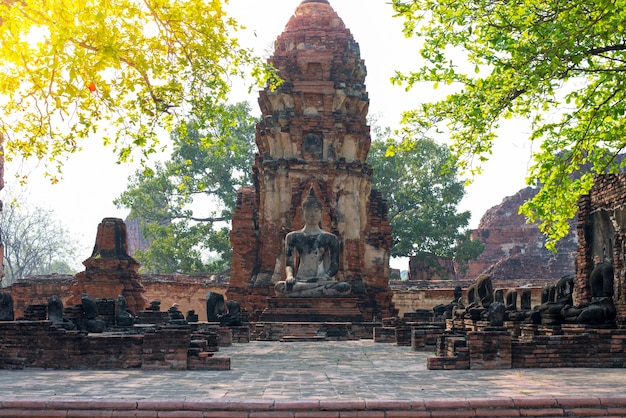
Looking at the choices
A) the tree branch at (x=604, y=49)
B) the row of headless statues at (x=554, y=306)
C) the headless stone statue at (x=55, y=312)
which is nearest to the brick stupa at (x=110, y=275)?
the row of headless statues at (x=554, y=306)

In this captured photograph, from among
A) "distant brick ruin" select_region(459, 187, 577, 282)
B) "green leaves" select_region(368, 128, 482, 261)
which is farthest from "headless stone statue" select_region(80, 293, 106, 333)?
"distant brick ruin" select_region(459, 187, 577, 282)

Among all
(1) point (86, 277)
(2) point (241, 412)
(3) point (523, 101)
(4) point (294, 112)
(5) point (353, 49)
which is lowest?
(2) point (241, 412)

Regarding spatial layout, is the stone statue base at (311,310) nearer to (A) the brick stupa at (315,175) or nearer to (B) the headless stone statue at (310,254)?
(B) the headless stone statue at (310,254)

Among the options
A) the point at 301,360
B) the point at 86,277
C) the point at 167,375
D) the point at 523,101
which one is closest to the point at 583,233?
the point at 523,101

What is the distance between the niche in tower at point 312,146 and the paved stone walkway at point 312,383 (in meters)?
14.2

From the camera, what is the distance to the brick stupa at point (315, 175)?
24672mm

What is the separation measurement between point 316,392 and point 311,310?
1235cm

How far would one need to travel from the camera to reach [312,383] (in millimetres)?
8695

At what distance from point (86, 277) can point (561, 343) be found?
1903cm

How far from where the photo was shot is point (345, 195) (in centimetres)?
2506

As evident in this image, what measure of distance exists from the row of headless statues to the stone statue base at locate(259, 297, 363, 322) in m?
3.99

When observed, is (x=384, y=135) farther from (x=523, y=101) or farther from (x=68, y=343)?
(x=68, y=343)

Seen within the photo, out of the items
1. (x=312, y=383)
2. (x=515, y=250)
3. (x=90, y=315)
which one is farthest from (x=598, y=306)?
(x=515, y=250)

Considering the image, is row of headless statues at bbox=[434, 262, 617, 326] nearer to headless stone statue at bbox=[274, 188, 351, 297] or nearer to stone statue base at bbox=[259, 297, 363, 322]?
stone statue base at bbox=[259, 297, 363, 322]
